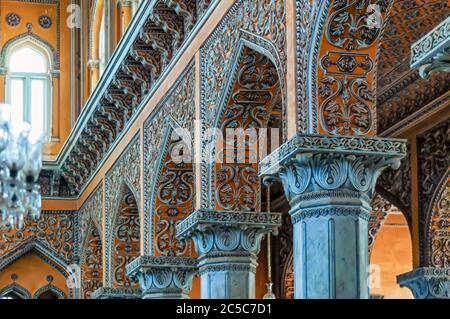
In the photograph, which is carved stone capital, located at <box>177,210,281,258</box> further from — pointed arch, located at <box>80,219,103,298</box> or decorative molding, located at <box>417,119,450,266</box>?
pointed arch, located at <box>80,219,103,298</box>

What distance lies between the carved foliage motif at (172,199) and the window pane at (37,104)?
7.92 m

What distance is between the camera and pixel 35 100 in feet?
70.0

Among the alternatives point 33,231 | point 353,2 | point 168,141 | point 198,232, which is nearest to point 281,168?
point 353,2

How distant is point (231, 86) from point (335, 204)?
2572 millimetres

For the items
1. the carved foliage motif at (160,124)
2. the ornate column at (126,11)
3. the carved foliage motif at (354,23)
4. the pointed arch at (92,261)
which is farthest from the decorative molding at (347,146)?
the pointed arch at (92,261)

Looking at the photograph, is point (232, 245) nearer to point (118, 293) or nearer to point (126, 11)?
point (118, 293)

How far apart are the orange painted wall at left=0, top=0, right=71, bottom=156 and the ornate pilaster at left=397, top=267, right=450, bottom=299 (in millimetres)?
9465

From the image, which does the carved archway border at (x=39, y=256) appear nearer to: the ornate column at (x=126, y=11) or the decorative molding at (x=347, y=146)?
the ornate column at (x=126, y=11)

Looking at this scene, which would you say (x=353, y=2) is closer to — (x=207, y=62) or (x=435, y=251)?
(x=207, y=62)

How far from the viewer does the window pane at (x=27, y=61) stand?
842 inches

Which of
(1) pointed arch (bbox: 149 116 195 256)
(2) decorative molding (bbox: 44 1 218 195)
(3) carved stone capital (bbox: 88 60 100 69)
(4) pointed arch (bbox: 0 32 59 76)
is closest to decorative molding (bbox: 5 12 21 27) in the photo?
(4) pointed arch (bbox: 0 32 59 76)

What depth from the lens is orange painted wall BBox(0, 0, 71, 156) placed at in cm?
2131

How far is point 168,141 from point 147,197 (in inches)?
37.9

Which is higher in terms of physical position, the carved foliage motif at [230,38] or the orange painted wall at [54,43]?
the orange painted wall at [54,43]
